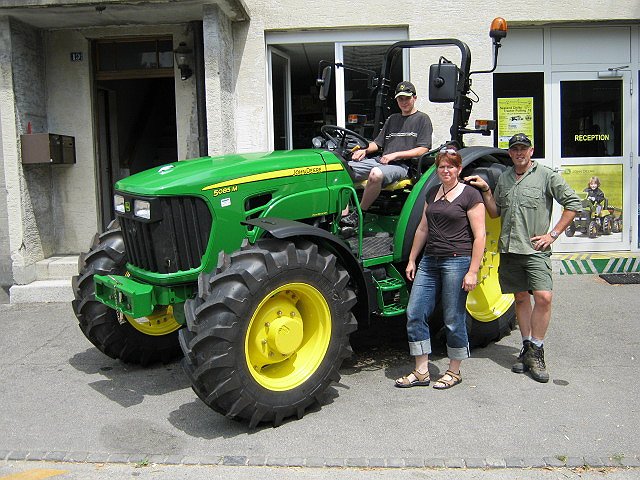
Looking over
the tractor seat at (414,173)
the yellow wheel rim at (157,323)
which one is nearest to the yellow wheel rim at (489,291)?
the tractor seat at (414,173)

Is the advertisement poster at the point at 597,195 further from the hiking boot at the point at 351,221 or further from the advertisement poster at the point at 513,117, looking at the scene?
the hiking boot at the point at 351,221

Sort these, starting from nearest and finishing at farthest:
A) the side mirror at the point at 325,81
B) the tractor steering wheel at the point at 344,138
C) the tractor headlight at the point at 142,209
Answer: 1. the tractor headlight at the point at 142,209
2. the side mirror at the point at 325,81
3. the tractor steering wheel at the point at 344,138

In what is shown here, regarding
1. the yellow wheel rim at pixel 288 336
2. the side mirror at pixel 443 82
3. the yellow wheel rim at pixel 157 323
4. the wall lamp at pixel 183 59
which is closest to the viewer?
the yellow wheel rim at pixel 288 336

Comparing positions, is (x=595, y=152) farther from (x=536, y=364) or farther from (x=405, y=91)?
(x=536, y=364)

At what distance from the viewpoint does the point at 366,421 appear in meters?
4.52

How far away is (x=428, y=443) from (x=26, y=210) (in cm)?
594

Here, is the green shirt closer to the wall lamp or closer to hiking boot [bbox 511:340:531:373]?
hiking boot [bbox 511:340:531:373]

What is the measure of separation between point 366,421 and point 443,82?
8.85 ft

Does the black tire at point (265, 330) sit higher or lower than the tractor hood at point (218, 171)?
lower

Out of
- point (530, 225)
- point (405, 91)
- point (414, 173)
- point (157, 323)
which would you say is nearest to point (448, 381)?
point (530, 225)

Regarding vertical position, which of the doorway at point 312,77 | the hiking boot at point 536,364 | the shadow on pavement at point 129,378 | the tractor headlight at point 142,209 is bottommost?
the shadow on pavement at point 129,378

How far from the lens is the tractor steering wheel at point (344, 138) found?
19.2ft

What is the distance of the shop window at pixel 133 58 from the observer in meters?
9.06

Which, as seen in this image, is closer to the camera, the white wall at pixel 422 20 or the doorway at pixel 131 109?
the white wall at pixel 422 20
